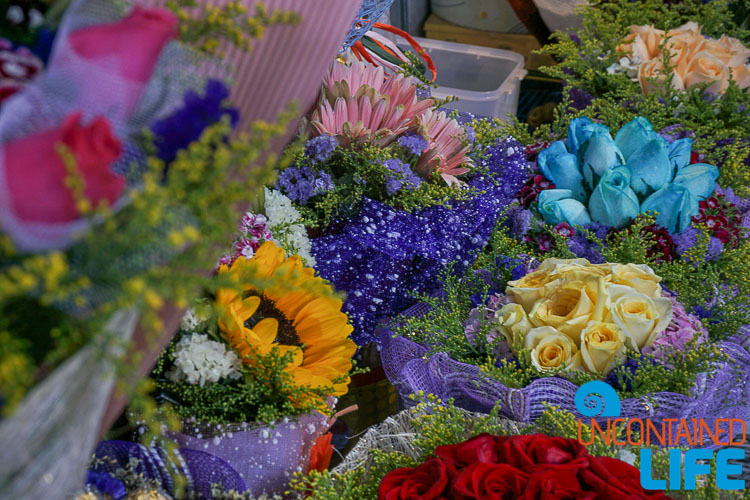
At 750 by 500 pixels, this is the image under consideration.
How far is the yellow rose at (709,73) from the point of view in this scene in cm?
119

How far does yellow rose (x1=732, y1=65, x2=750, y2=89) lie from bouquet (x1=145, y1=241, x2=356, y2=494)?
38.5 inches

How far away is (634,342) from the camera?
0.69m

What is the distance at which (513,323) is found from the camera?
0.71 metres

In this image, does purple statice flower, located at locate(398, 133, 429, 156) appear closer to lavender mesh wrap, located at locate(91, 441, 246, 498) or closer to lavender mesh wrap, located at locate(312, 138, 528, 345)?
lavender mesh wrap, located at locate(312, 138, 528, 345)

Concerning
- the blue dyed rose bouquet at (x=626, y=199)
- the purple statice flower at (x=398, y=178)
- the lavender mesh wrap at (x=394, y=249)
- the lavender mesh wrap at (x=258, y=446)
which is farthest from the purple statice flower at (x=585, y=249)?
the lavender mesh wrap at (x=258, y=446)

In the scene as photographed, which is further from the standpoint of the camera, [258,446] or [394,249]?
[394,249]

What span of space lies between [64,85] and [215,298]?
376 mm

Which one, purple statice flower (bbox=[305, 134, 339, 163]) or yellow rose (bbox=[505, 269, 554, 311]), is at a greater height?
purple statice flower (bbox=[305, 134, 339, 163])

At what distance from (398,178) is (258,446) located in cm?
37

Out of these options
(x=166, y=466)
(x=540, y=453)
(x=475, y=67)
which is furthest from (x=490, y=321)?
(x=475, y=67)

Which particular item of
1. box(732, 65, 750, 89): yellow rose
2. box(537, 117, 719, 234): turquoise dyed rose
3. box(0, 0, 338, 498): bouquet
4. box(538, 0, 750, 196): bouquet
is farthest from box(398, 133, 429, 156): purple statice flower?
box(732, 65, 750, 89): yellow rose

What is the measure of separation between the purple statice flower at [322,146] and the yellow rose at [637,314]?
13.8 inches

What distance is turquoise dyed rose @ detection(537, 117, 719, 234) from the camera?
89cm

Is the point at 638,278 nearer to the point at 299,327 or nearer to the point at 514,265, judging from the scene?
the point at 514,265
